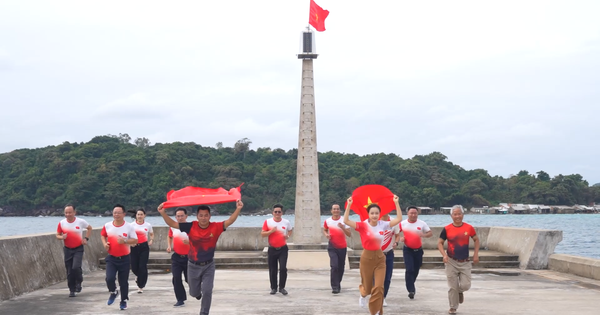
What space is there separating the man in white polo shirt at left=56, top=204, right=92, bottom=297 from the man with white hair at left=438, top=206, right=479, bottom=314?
22.6ft

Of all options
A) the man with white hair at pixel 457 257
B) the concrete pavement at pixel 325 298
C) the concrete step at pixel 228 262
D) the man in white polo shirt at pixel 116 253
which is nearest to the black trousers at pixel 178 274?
the concrete pavement at pixel 325 298

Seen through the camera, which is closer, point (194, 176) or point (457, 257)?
point (457, 257)

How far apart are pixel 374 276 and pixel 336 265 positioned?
3.47 meters

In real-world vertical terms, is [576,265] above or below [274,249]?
below

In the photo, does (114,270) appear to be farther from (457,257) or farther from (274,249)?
(457,257)

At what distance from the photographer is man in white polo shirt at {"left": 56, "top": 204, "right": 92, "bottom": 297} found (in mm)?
13555

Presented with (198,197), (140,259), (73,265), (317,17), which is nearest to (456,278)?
(198,197)

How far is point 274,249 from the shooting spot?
1412 centimetres

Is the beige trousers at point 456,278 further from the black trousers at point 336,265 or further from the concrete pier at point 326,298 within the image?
the black trousers at point 336,265

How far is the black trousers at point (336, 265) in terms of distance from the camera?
1402 centimetres

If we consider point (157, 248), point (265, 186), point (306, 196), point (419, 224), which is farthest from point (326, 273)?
point (265, 186)

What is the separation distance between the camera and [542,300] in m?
12.9

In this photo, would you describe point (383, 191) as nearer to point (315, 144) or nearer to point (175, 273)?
point (175, 273)

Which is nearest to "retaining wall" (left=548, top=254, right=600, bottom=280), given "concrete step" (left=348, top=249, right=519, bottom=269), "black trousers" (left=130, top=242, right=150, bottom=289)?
"concrete step" (left=348, top=249, right=519, bottom=269)
